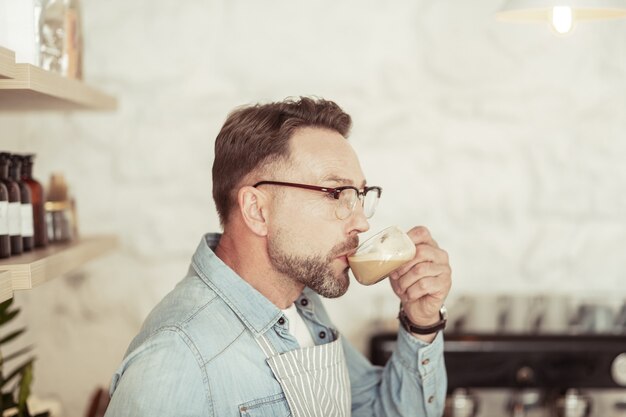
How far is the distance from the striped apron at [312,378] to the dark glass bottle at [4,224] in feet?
2.03

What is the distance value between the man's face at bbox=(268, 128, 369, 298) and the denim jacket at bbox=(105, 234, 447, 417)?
123 mm

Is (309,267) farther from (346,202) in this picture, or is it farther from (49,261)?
(49,261)

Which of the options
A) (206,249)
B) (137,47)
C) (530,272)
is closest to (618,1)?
(206,249)

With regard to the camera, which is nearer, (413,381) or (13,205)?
(13,205)

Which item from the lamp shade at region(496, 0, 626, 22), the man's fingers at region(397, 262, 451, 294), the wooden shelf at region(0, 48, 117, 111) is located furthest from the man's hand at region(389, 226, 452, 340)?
the wooden shelf at region(0, 48, 117, 111)

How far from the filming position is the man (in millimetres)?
1524

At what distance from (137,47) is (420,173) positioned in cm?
114

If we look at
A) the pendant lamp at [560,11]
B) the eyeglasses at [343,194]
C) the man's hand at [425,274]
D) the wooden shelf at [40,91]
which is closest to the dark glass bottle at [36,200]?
the wooden shelf at [40,91]

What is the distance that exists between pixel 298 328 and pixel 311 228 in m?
0.27

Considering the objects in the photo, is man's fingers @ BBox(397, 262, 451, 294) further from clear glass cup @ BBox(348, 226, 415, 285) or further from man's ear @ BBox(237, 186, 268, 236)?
man's ear @ BBox(237, 186, 268, 236)

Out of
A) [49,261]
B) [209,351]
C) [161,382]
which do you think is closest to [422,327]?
[209,351]

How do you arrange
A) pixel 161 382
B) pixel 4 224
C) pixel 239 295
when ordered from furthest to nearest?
pixel 4 224
pixel 239 295
pixel 161 382

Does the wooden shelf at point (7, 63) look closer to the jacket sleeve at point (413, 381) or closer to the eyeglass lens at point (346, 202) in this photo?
the eyeglass lens at point (346, 202)

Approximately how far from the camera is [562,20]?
1.73 m
